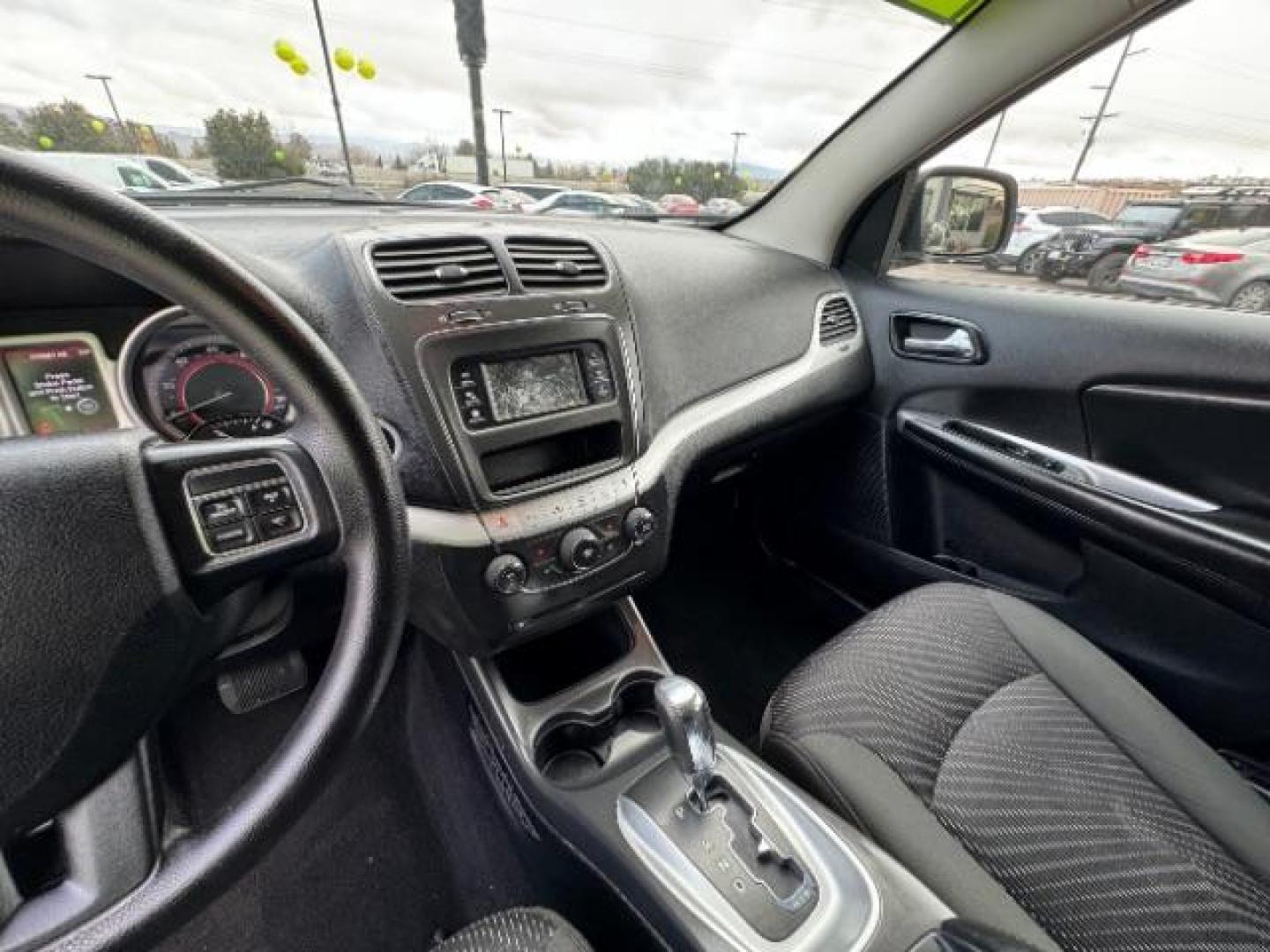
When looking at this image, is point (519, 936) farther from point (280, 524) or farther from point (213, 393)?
point (213, 393)

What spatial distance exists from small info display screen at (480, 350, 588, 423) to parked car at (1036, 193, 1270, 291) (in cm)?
119

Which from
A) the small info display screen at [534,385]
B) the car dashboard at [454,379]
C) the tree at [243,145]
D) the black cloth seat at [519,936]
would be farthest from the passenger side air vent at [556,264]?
the black cloth seat at [519,936]

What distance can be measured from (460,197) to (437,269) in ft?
2.56

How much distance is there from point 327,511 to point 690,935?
0.60 meters

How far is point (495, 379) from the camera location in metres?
0.98

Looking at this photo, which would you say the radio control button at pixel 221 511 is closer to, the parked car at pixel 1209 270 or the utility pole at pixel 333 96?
the utility pole at pixel 333 96

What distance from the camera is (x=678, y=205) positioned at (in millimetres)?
1923

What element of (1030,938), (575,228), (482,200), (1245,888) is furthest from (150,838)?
(482,200)

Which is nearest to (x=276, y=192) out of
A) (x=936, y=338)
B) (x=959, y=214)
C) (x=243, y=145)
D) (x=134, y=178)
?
(x=243, y=145)

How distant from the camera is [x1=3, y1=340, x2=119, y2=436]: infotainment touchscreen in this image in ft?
2.77

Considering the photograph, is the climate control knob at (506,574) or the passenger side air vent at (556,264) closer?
the climate control knob at (506,574)

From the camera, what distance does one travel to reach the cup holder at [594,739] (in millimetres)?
1001

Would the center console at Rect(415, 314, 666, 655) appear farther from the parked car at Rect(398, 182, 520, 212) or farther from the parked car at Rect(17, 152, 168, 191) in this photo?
the parked car at Rect(398, 182, 520, 212)

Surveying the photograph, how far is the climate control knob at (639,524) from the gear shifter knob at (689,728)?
0.32 meters
